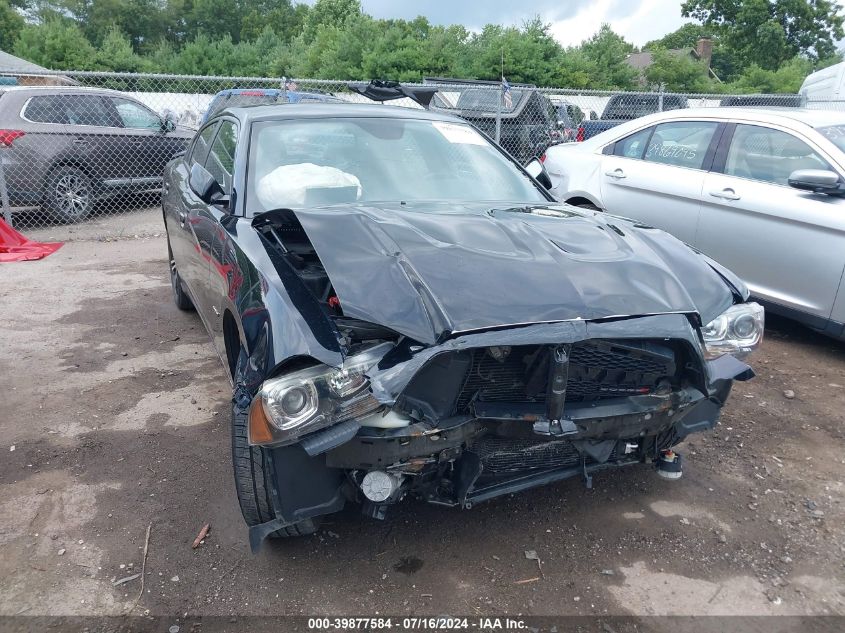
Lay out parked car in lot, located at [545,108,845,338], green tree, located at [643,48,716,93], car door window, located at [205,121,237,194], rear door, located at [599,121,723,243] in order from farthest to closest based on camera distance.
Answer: green tree, located at [643,48,716,93]
rear door, located at [599,121,723,243]
parked car in lot, located at [545,108,845,338]
car door window, located at [205,121,237,194]

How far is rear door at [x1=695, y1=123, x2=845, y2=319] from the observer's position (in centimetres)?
451

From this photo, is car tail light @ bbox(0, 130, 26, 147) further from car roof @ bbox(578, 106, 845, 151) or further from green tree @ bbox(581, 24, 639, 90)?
green tree @ bbox(581, 24, 639, 90)

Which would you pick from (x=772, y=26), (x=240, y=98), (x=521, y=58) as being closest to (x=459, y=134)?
(x=240, y=98)

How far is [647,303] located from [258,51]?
1696 inches

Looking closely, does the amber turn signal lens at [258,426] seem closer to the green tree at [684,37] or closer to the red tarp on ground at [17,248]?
the red tarp on ground at [17,248]

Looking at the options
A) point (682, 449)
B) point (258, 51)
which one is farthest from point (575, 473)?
point (258, 51)

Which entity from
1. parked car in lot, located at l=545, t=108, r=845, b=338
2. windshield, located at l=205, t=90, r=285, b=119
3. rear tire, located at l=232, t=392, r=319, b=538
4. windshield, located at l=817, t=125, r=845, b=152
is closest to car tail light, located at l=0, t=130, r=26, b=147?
windshield, located at l=205, t=90, r=285, b=119

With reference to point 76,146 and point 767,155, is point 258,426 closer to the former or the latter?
point 767,155

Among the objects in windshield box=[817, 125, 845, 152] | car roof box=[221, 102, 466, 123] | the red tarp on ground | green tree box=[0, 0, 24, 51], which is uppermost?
green tree box=[0, 0, 24, 51]

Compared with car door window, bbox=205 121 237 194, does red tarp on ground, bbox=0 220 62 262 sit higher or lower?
lower

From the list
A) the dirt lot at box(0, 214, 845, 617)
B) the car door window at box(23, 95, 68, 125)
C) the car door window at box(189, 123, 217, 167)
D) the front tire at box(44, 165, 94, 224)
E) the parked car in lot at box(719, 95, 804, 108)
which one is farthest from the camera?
the parked car in lot at box(719, 95, 804, 108)

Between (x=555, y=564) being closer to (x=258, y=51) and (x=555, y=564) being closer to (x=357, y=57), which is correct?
(x=357, y=57)

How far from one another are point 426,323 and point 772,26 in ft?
173

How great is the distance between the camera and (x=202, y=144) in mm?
4617
